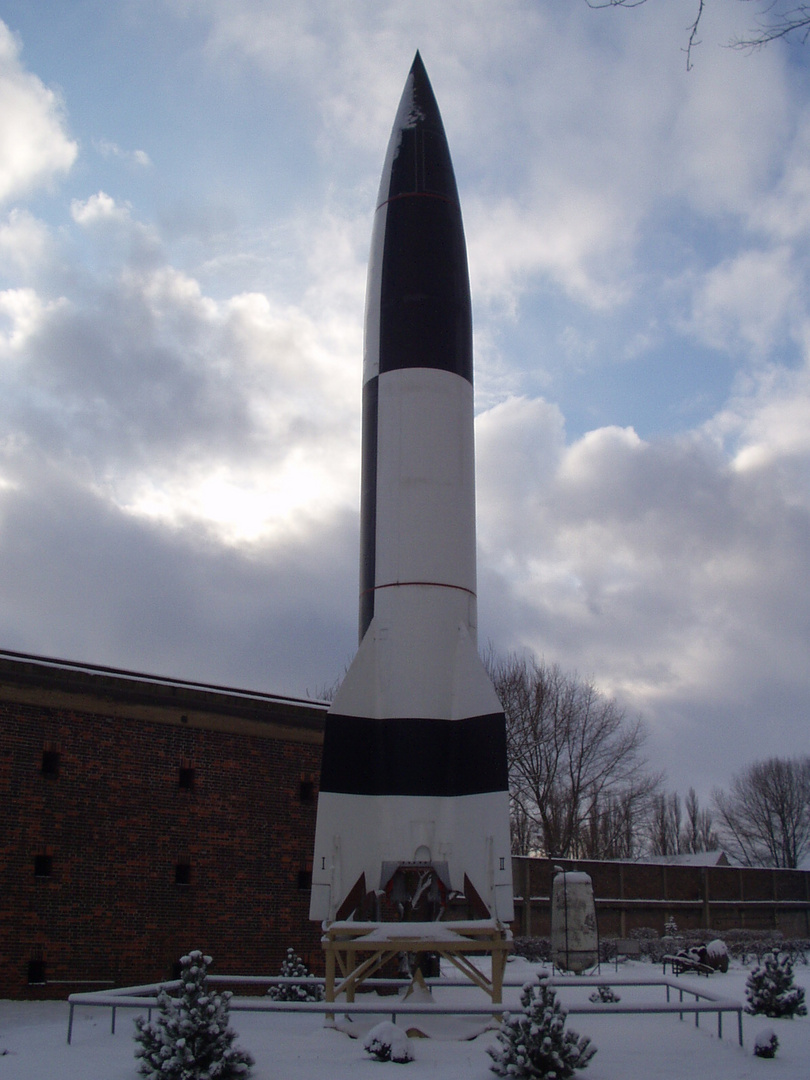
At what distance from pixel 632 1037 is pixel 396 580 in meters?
5.86

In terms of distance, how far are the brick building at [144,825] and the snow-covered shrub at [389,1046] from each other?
21.8 ft

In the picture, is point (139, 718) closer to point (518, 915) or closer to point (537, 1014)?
point (537, 1014)

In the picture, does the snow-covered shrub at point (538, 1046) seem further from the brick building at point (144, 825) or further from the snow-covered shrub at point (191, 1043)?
the brick building at point (144, 825)

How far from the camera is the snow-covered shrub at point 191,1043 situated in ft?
26.3

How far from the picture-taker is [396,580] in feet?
39.5

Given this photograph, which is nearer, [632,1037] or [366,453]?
[632,1037]

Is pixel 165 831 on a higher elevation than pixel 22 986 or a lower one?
higher

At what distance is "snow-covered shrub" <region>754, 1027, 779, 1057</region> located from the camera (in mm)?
9297

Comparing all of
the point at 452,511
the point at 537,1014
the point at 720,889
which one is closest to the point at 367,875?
the point at 537,1014

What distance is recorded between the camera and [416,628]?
1182 centimetres

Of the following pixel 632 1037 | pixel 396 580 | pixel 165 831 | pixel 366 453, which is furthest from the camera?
pixel 165 831

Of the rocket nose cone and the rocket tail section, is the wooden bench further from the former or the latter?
the rocket nose cone

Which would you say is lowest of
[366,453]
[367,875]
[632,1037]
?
[632,1037]

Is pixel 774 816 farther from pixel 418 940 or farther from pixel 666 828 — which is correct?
pixel 418 940
